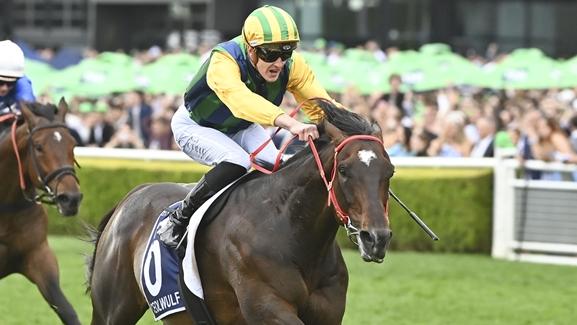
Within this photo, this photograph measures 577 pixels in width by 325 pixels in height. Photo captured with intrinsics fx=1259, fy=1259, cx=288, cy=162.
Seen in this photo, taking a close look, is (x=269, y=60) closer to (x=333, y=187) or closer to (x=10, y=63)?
(x=333, y=187)

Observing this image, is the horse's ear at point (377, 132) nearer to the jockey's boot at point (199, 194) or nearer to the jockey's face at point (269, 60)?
the jockey's face at point (269, 60)

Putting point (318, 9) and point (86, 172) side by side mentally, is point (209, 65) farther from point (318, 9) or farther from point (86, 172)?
point (318, 9)

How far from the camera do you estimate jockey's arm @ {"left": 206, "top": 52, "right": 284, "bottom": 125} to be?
18.5ft

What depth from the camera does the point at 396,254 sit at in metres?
13.9

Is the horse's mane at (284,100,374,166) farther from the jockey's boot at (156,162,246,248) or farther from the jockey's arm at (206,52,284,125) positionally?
the jockey's boot at (156,162,246,248)

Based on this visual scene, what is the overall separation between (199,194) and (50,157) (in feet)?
7.20

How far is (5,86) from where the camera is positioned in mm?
8336

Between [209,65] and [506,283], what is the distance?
6.34m

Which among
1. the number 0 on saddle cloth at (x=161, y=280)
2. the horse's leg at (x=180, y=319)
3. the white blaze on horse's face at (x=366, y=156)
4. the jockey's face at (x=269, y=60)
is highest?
the jockey's face at (x=269, y=60)

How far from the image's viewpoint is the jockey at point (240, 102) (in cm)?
573

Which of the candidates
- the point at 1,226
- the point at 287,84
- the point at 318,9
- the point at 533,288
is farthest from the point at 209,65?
the point at 318,9

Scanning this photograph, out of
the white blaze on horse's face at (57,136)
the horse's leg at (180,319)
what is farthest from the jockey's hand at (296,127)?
the white blaze on horse's face at (57,136)

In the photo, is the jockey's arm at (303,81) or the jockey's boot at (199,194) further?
the jockey's arm at (303,81)

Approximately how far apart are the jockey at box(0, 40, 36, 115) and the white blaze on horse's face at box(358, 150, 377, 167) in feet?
11.8
